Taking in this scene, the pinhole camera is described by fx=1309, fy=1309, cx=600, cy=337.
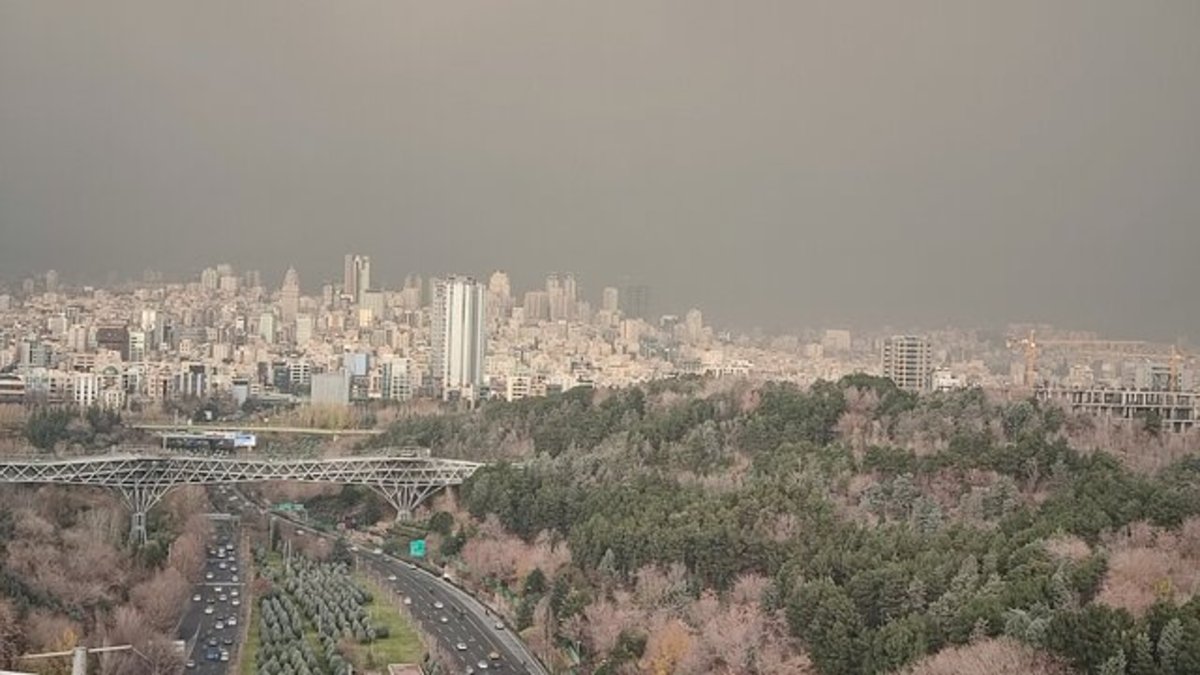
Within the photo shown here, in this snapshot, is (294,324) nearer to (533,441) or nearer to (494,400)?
(494,400)

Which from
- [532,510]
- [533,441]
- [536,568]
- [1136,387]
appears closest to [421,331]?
[533,441]

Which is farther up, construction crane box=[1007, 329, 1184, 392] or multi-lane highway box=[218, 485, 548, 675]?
construction crane box=[1007, 329, 1184, 392]

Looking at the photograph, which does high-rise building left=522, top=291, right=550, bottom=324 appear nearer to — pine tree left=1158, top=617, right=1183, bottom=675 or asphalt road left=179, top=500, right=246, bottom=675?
asphalt road left=179, top=500, right=246, bottom=675

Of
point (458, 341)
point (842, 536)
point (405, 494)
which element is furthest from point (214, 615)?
point (458, 341)

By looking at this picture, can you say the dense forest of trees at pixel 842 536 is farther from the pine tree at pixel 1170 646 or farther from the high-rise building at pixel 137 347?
the high-rise building at pixel 137 347

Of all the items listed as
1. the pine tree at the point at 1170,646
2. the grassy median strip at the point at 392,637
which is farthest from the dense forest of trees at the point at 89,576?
the pine tree at the point at 1170,646

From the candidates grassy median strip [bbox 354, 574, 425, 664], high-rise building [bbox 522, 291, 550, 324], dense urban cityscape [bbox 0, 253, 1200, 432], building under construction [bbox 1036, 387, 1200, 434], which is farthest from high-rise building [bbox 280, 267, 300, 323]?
building under construction [bbox 1036, 387, 1200, 434]
